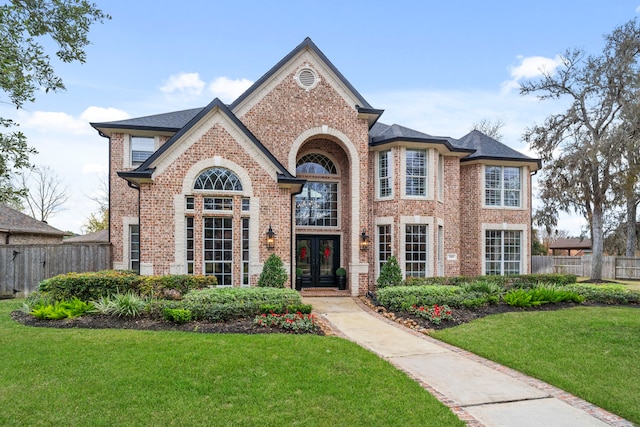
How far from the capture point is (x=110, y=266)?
14.7 meters

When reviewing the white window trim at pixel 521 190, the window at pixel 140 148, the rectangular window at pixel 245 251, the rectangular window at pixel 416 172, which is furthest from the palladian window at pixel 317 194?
the white window trim at pixel 521 190

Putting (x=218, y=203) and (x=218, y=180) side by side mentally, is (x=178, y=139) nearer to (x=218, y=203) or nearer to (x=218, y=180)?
(x=218, y=180)

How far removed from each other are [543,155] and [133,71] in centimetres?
2056

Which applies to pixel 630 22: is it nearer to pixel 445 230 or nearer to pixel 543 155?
pixel 543 155

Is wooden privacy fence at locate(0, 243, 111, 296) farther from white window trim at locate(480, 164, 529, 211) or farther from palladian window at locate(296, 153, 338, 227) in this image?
white window trim at locate(480, 164, 529, 211)

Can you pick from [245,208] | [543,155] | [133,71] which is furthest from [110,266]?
[543,155]

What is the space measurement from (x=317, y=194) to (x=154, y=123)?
6.89 metres

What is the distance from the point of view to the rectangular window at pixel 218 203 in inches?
488

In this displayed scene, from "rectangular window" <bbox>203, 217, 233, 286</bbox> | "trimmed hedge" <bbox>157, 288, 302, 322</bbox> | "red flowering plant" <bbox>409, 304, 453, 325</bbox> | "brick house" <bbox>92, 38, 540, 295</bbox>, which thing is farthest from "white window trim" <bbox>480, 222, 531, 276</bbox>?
"rectangular window" <bbox>203, 217, 233, 286</bbox>

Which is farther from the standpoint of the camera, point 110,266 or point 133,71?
point 110,266

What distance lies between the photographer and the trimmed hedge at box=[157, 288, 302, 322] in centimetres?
877

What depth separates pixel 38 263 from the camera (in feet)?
46.3

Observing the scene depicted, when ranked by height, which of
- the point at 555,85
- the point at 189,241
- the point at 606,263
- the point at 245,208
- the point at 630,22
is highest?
the point at 630,22

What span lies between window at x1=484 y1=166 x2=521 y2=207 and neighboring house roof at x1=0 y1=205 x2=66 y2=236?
2186 centimetres
